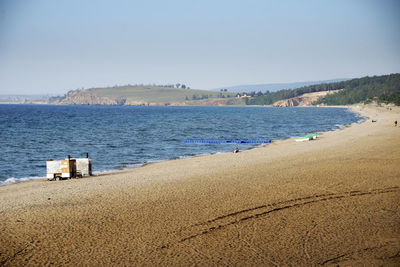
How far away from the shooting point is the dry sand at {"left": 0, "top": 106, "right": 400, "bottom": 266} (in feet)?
34.4

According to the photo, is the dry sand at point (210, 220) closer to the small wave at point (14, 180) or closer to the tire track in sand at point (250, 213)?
the tire track in sand at point (250, 213)

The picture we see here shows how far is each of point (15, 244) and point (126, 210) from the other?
4.21 meters

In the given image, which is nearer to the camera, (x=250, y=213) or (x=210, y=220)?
(x=210, y=220)

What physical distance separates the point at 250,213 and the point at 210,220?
5.16 feet

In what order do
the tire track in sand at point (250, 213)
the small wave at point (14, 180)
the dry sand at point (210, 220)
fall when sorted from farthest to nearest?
the small wave at point (14, 180), the tire track in sand at point (250, 213), the dry sand at point (210, 220)

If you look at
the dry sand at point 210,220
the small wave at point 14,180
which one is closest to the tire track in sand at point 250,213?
the dry sand at point 210,220

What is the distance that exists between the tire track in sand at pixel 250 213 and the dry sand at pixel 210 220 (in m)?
0.03

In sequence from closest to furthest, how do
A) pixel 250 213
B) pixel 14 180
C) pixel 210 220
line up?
pixel 210 220
pixel 250 213
pixel 14 180

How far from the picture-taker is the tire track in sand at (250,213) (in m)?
12.1

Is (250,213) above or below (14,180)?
above

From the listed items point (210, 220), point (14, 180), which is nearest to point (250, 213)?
point (210, 220)

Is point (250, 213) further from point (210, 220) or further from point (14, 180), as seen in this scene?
point (14, 180)

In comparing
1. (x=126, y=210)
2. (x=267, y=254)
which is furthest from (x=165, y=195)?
(x=267, y=254)

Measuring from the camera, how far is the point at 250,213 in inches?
546
